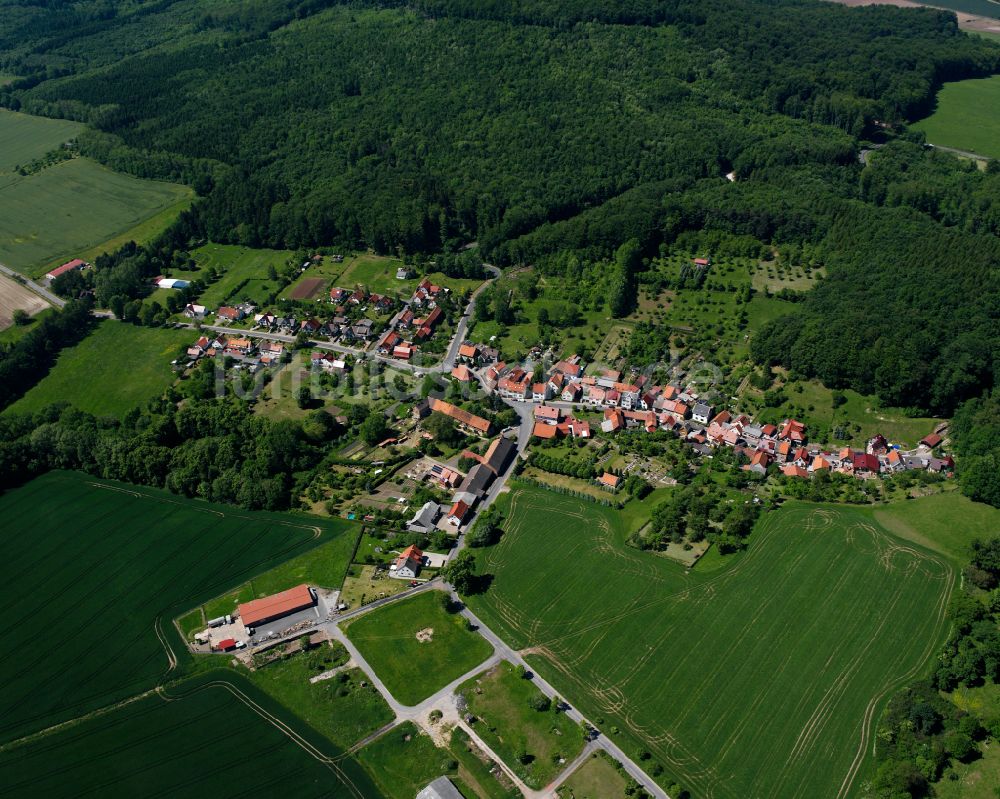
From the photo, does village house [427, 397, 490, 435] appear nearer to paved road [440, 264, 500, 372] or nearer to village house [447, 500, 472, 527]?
paved road [440, 264, 500, 372]

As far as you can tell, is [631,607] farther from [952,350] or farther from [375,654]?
[952,350]

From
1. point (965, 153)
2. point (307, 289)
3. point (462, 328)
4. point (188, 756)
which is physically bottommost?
point (188, 756)

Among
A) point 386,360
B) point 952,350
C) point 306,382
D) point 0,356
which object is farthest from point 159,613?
point 952,350

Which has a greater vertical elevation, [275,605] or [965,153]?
[965,153]

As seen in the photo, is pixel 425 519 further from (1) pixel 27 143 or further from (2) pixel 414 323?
(1) pixel 27 143

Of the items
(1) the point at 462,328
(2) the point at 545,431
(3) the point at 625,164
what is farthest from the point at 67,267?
(3) the point at 625,164
